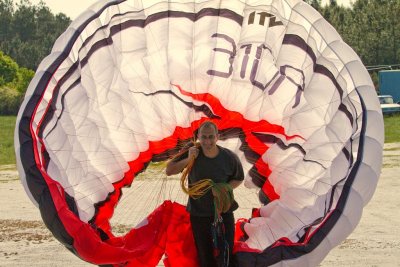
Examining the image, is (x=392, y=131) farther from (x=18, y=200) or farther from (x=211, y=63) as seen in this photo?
(x=211, y=63)

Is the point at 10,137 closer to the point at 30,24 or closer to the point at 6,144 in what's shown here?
the point at 6,144

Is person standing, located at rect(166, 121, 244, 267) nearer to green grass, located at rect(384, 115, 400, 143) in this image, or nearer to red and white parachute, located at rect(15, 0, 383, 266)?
red and white parachute, located at rect(15, 0, 383, 266)

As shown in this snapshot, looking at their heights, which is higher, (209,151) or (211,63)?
(211,63)

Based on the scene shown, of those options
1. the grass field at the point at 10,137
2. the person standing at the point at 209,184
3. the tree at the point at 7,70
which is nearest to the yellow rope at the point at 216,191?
the person standing at the point at 209,184

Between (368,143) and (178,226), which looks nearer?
(368,143)

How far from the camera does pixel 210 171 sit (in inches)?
230

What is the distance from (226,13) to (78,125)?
52.1 inches

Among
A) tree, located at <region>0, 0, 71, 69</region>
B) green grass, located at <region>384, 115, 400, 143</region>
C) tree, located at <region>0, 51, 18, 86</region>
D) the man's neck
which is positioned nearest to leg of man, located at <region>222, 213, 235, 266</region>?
the man's neck

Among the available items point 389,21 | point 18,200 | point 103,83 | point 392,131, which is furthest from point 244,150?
point 389,21

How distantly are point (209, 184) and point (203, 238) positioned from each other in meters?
0.36

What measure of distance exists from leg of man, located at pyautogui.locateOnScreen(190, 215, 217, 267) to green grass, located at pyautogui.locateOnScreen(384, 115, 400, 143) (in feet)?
56.5

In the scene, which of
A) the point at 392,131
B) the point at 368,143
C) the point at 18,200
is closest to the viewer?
the point at 368,143

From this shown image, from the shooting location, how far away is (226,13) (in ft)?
21.0

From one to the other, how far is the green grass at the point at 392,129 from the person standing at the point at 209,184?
1717 centimetres
